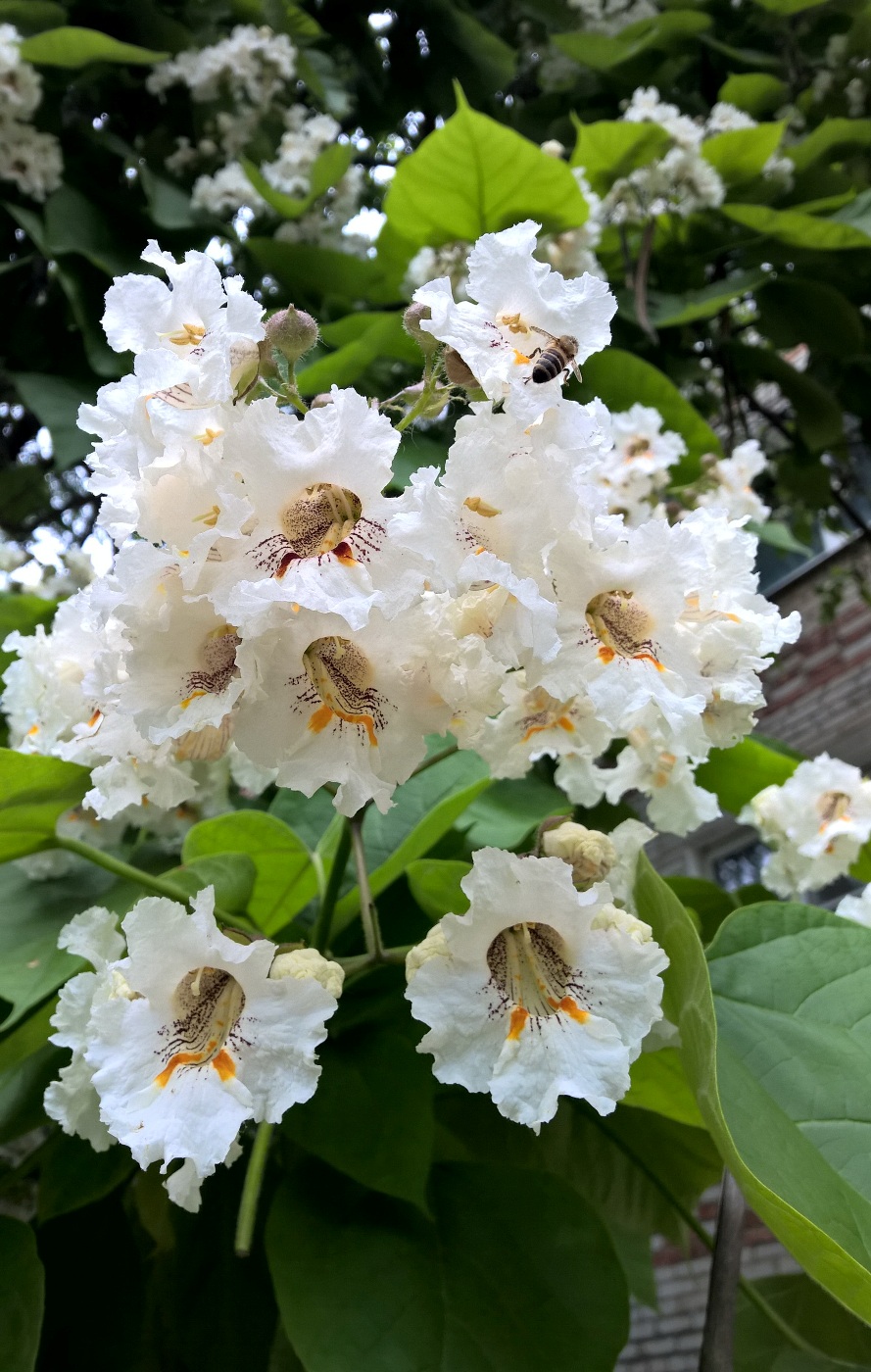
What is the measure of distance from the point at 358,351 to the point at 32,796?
0.68m

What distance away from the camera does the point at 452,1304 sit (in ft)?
1.96

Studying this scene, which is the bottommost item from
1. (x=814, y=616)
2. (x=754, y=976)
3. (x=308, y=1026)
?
(x=814, y=616)

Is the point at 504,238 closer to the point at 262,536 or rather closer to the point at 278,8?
the point at 262,536

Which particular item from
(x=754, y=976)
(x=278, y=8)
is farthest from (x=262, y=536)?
(x=278, y=8)

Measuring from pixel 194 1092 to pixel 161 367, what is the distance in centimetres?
31

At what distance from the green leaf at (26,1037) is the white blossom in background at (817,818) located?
0.61m

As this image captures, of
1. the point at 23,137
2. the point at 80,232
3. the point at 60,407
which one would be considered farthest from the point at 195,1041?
the point at 23,137

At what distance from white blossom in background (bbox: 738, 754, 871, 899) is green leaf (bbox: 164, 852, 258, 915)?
0.48 metres

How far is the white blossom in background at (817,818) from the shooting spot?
90cm

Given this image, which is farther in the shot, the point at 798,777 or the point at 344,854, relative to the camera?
the point at 798,777

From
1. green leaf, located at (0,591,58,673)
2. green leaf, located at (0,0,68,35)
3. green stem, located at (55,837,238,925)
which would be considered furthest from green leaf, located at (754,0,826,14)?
green stem, located at (55,837,238,925)

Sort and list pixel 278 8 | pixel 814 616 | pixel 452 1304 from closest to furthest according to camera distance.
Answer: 1. pixel 452 1304
2. pixel 278 8
3. pixel 814 616

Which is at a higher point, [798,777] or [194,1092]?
[194,1092]

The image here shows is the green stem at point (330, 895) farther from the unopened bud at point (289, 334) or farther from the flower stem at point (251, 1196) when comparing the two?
the unopened bud at point (289, 334)
